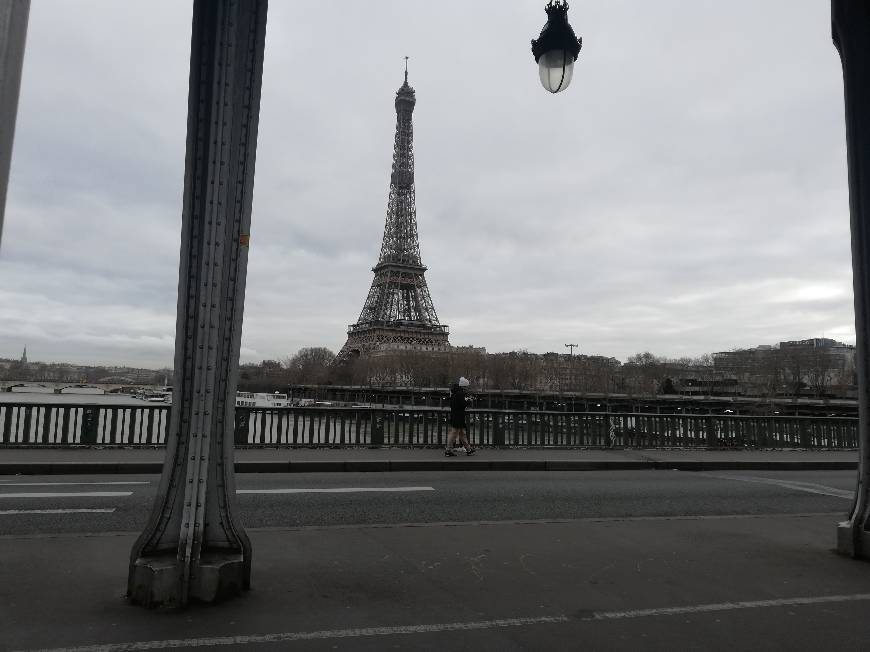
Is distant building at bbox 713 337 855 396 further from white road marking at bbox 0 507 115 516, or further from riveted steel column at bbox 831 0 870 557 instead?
white road marking at bbox 0 507 115 516

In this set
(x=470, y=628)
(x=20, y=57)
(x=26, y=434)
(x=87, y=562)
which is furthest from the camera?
(x=26, y=434)

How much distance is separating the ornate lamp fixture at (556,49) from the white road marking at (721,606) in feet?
16.0

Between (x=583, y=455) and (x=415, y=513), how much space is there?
24.6 feet

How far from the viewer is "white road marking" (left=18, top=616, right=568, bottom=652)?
3.55 meters

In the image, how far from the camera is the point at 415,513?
789 centimetres

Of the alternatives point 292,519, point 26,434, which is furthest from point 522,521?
point 26,434

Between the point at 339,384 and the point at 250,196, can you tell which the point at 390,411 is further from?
the point at 339,384

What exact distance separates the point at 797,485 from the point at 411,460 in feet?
23.2

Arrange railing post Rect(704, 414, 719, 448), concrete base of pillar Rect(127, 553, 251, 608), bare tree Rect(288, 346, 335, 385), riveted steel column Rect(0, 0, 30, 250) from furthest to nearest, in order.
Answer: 1. bare tree Rect(288, 346, 335, 385)
2. railing post Rect(704, 414, 719, 448)
3. concrete base of pillar Rect(127, 553, 251, 608)
4. riveted steel column Rect(0, 0, 30, 250)

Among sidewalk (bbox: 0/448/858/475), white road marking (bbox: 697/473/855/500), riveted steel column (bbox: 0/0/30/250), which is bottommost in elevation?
white road marking (bbox: 697/473/855/500)

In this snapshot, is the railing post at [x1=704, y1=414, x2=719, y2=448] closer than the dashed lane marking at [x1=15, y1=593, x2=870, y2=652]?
No

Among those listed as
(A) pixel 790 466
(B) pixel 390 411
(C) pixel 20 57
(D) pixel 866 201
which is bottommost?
(A) pixel 790 466

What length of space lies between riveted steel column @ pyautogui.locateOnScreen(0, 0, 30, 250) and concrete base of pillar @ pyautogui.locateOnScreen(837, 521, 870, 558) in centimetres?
675

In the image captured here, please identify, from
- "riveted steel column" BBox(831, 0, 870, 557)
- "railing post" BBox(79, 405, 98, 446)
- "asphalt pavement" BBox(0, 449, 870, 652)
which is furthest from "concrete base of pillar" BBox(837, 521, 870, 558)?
"railing post" BBox(79, 405, 98, 446)
